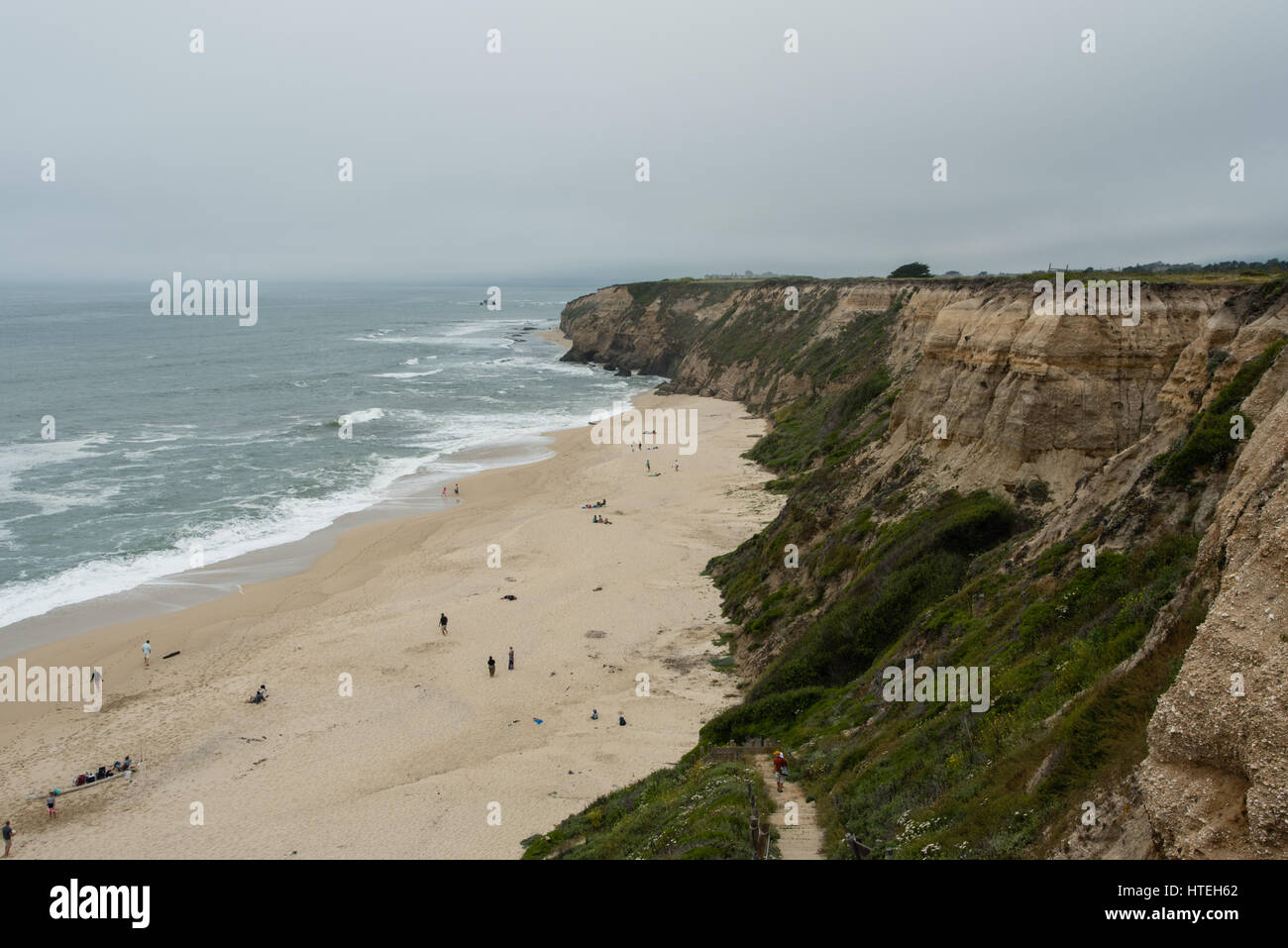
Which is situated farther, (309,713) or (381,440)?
(381,440)

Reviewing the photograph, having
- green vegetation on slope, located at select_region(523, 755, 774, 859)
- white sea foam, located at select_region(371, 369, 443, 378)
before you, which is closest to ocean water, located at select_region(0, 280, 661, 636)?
white sea foam, located at select_region(371, 369, 443, 378)

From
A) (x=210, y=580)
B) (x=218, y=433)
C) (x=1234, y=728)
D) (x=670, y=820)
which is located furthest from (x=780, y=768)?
(x=218, y=433)

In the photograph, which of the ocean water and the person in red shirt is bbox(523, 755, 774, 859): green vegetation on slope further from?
the ocean water

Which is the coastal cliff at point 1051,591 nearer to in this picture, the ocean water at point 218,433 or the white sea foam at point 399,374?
the ocean water at point 218,433

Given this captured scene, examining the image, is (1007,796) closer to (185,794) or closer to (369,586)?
(185,794)
